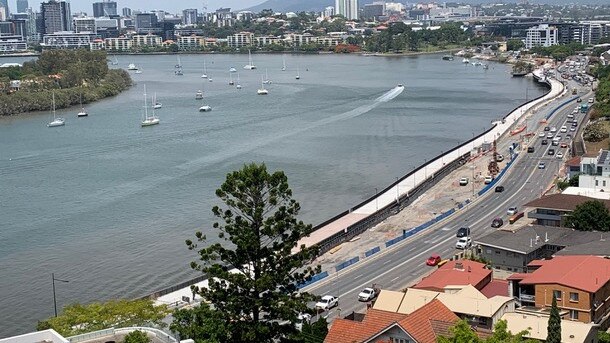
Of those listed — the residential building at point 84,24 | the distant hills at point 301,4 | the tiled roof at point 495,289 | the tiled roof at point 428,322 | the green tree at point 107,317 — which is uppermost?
the distant hills at point 301,4

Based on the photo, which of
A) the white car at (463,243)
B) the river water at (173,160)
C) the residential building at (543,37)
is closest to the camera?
the white car at (463,243)

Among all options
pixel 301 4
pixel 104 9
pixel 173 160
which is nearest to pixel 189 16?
pixel 104 9

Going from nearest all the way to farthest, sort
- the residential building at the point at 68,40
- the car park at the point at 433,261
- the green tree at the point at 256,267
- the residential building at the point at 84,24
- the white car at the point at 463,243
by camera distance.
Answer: the green tree at the point at 256,267, the car park at the point at 433,261, the white car at the point at 463,243, the residential building at the point at 68,40, the residential building at the point at 84,24

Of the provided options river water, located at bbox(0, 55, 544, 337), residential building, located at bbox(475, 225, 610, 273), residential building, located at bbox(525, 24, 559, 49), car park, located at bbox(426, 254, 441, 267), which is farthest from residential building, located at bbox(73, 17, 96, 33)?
residential building, located at bbox(475, 225, 610, 273)

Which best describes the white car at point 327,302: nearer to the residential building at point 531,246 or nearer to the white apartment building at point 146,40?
the residential building at point 531,246

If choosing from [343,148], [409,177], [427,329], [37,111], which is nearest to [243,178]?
[427,329]

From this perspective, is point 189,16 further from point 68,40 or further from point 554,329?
point 554,329

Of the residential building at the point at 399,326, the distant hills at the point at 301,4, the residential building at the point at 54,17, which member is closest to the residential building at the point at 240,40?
the residential building at the point at 54,17
